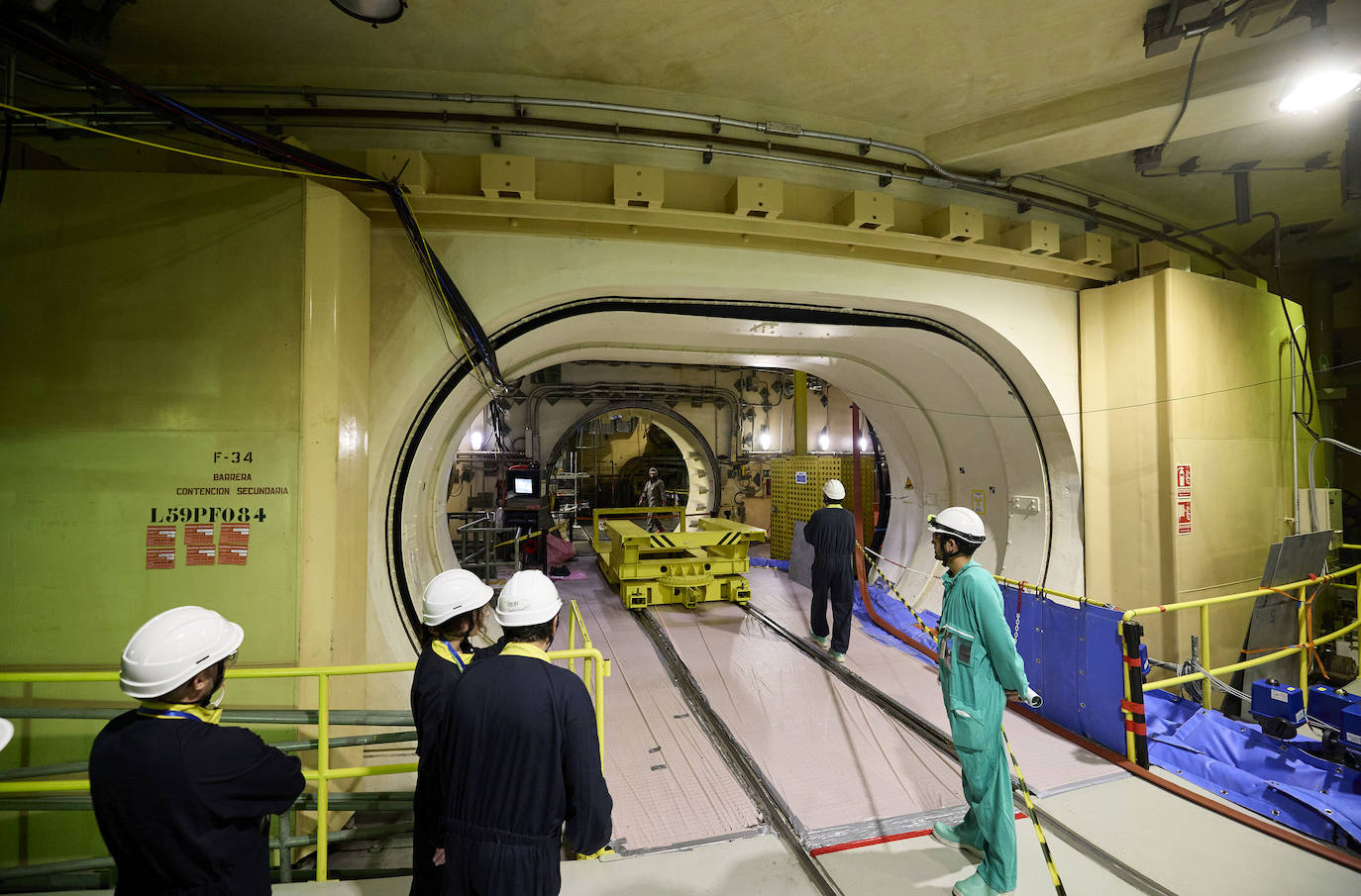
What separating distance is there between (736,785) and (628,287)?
335cm

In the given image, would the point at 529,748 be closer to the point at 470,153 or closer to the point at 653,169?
the point at 653,169

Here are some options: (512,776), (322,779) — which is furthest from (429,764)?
(322,779)

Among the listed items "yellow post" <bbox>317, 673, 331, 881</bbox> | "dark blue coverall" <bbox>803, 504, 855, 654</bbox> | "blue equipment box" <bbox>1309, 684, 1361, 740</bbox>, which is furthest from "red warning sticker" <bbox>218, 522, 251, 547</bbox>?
"blue equipment box" <bbox>1309, 684, 1361, 740</bbox>

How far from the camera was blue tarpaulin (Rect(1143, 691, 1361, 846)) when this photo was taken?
2.73m

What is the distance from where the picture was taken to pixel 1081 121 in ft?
12.1

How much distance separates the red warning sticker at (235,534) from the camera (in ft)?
8.89

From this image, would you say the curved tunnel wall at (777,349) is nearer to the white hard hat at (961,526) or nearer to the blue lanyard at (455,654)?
the blue lanyard at (455,654)

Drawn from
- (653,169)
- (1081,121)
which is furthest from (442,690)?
(1081,121)

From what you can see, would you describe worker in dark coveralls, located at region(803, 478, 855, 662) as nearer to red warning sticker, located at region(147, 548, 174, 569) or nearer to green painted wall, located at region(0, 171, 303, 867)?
green painted wall, located at region(0, 171, 303, 867)

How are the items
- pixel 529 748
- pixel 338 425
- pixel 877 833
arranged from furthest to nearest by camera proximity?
pixel 338 425 → pixel 877 833 → pixel 529 748

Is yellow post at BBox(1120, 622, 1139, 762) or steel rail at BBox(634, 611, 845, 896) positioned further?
yellow post at BBox(1120, 622, 1139, 762)

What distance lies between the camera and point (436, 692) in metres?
1.87

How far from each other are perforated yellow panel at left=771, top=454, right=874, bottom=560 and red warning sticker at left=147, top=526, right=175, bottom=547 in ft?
26.2

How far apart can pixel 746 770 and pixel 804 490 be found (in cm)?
660
